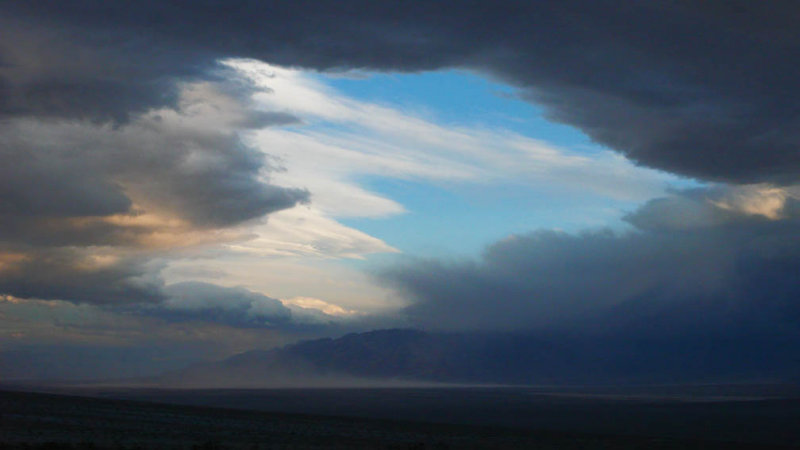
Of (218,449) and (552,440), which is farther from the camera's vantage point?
(552,440)

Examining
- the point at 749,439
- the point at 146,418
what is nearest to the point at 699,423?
the point at 749,439

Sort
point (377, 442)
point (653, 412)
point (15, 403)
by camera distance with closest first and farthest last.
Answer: point (377, 442), point (15, 403), point (653, 412)

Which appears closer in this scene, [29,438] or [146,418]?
[29,438]

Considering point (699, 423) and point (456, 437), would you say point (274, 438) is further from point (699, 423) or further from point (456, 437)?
point (699, 423)

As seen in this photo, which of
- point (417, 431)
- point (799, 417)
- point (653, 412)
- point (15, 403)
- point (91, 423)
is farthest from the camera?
point (653, 412)

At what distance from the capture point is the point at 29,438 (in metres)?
47.3

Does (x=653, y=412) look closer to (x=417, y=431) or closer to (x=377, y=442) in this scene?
(x=417, y=431)

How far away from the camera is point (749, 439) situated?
70.2 metres

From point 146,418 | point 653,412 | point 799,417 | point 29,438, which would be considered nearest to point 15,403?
point 146,418

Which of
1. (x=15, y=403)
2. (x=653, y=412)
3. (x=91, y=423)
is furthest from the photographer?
(x=653, y=412)

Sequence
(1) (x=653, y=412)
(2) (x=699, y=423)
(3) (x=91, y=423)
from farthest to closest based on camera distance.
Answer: (1) (x=653, y=412) → (2) (x=699, y=423) → (3) (x=91, y=423)

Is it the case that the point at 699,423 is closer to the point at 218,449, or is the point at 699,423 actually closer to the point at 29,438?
the point at 218,449

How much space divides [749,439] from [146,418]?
176ft

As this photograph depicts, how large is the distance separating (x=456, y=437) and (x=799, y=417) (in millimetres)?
61350
